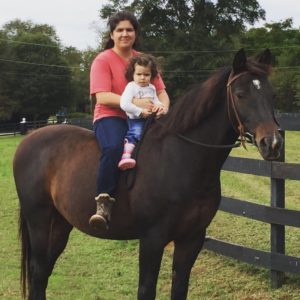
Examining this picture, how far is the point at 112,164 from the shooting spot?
3812 millimetres

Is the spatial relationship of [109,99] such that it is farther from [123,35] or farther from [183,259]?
[183,259]

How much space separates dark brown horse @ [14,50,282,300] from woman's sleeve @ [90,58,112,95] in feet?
1.63

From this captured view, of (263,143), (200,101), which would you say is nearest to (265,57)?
(200,101)

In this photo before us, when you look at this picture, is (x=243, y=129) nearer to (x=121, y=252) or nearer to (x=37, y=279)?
(x=37, y=279)

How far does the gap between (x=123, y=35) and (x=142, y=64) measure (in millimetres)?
472

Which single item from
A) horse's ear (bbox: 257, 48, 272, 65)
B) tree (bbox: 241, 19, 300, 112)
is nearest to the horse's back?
horse's ear (bbox: 257, 48, 272, 65)

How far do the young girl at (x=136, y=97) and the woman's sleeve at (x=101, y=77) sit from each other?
0.20m

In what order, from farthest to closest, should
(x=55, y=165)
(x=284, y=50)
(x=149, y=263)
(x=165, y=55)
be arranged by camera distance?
1. (x=284, y=50)
2. (x=165, y=55)
3. (x=55, y=165)
4. (x=149, y=263)

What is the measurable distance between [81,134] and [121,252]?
114 inches

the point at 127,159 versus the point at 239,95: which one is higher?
the point at 239,95

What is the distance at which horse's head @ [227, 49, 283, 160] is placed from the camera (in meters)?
3.09

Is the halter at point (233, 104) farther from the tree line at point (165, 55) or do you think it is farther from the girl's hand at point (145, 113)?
the tree line at point (165, 55)

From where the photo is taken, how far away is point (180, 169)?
12.1 feet

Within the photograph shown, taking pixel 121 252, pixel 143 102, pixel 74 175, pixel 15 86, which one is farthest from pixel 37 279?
pixel 15 86
